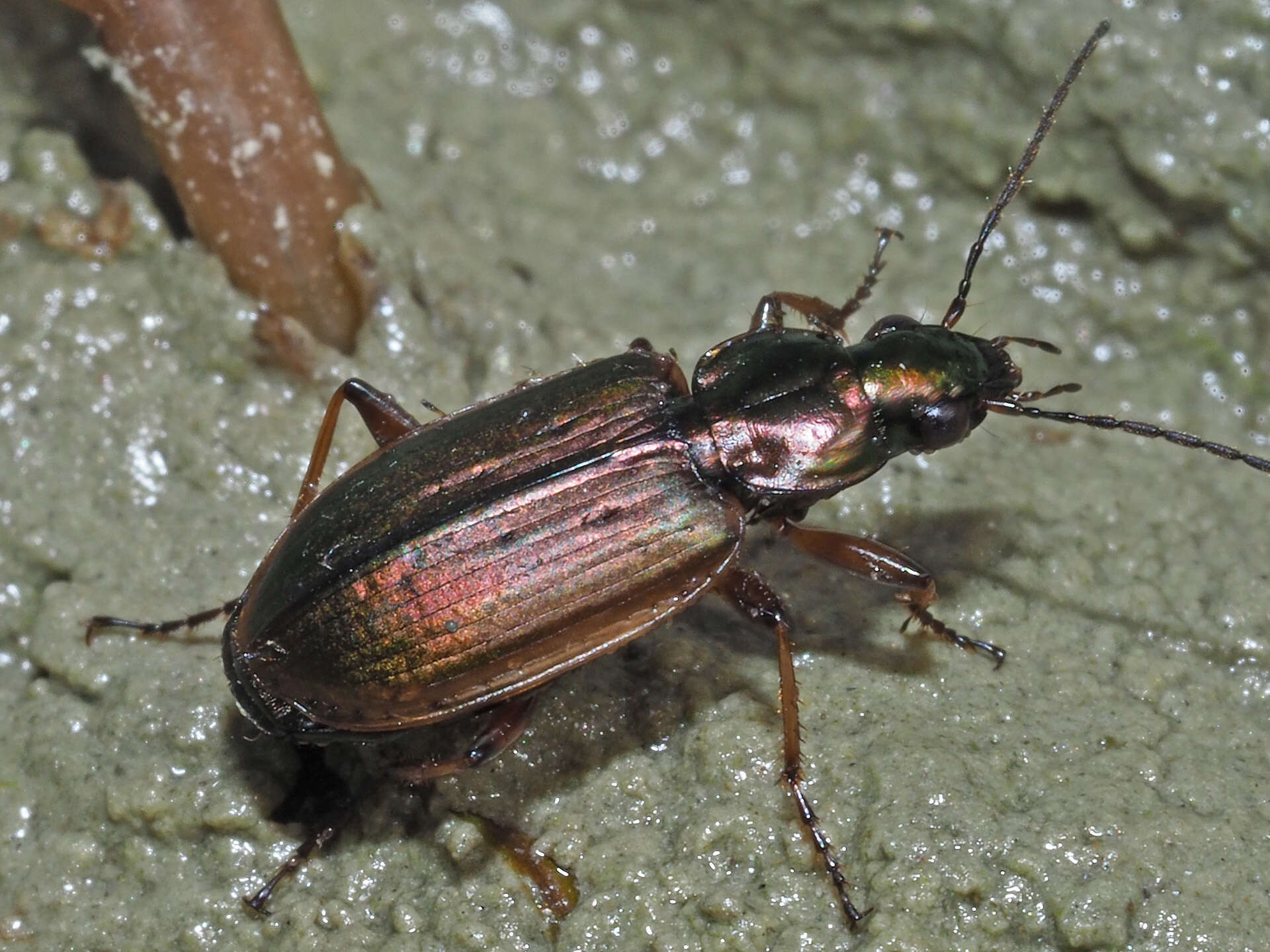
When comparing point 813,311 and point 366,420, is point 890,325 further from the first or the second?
point 366,420

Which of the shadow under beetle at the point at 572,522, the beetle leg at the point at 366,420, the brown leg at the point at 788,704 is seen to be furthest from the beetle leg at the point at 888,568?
the beetle leg at the point at 366,420

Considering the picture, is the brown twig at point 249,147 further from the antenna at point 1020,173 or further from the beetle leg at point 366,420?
the antenna at point 1020,173

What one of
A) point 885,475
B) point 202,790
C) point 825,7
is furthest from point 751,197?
point 202,790

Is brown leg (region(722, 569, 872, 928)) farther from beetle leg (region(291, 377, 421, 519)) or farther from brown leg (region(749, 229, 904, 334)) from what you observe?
beetle leg (region(291, 377, 421, 519))

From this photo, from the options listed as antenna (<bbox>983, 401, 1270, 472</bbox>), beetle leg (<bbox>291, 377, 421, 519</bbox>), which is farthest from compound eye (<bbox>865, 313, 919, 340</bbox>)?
beetle leg (<bbox>291, 377, 421, 519</bbox>)

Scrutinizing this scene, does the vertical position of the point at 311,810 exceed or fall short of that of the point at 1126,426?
it falls short

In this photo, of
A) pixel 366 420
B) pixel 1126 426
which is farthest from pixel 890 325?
pixel 366 420

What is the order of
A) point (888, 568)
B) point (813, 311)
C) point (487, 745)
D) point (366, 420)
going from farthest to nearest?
point (813, 311)
point (366, 420)
point (888, 568)
point (487, 745)
